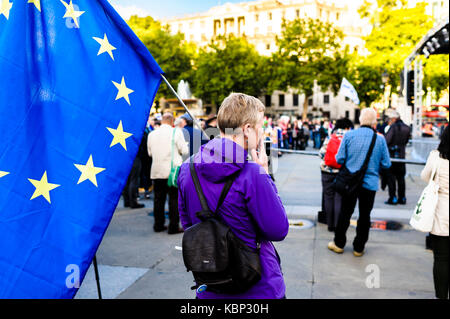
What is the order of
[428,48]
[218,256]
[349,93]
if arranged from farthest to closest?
[349,93] → [428,48] → [218,256]

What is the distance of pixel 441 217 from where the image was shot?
378 centimetres

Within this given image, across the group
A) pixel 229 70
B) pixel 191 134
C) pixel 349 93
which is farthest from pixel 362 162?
pixel 229 70

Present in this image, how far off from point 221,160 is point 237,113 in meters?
0.28

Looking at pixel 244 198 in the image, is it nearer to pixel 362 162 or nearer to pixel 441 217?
pixel 441 217

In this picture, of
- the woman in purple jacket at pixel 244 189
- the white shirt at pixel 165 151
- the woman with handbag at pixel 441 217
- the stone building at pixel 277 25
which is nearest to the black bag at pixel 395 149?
the white shirt at pixel 165 151

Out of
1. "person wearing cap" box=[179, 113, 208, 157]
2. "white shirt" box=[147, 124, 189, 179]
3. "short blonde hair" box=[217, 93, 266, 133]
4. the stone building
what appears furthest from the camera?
the stone building

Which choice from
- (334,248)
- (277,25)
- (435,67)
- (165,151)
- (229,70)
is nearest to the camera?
(334,248)

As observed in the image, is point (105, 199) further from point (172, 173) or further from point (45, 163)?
point (172, 173)

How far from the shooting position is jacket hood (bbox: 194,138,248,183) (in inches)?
78.0

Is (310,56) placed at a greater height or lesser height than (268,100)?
greater

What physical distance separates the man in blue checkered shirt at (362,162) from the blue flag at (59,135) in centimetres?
344

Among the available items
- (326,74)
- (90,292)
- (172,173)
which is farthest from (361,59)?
(90,292)

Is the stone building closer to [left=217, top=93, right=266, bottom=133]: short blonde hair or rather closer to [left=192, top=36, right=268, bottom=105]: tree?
[left=192, top=36, right=268, bottom=105]: tree

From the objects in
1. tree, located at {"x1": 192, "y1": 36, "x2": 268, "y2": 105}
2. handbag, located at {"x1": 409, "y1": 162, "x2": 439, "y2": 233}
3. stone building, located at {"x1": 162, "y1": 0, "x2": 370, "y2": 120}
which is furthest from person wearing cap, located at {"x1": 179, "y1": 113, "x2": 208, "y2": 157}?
stone building, located at {"x1": 162, "y1": 0, "x2": 370, "y2": 120}
